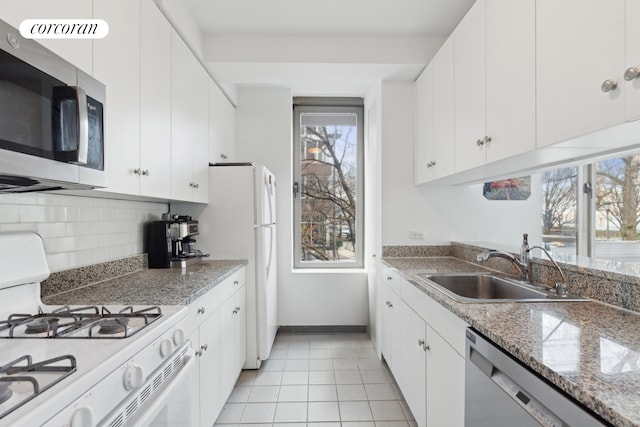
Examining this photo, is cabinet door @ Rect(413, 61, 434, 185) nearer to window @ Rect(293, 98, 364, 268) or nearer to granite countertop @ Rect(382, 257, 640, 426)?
window @ Rect(293, 98, 364, 268)

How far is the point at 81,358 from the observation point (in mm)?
811

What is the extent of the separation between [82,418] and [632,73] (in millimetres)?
1564

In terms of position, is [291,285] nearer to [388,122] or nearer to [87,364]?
[388,122]

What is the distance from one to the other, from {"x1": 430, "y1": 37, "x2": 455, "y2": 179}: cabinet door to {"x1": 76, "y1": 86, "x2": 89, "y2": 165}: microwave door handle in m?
1.85

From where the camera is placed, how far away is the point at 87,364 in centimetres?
78

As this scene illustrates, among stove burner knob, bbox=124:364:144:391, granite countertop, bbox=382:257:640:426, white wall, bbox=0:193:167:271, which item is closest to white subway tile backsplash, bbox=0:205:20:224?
white wall, bbox=0:193:167:271

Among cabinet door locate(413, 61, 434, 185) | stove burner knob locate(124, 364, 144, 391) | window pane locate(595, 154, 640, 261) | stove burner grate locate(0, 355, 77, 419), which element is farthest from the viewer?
window pane locate(595, 154, 640, 261)

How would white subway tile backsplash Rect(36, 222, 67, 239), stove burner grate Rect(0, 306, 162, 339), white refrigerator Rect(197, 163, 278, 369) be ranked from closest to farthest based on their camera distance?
stove burner grate Rect(0, 306, 162, 339) → white subway tile backsplash Rect(36, 222, 67, 239) → white refrigerator Rect(197, 163, 278, 369)

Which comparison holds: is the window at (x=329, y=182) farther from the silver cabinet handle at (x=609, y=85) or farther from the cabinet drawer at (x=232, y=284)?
the silver cabinet handle at (x=609, y=85)

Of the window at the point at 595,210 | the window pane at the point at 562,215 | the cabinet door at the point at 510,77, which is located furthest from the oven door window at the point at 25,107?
the window pane at the point at 562,215

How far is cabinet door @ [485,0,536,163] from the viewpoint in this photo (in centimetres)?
128

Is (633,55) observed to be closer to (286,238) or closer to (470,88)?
(470,88)

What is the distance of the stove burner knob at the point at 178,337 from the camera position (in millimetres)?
1179

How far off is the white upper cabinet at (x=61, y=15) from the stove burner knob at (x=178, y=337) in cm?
102
